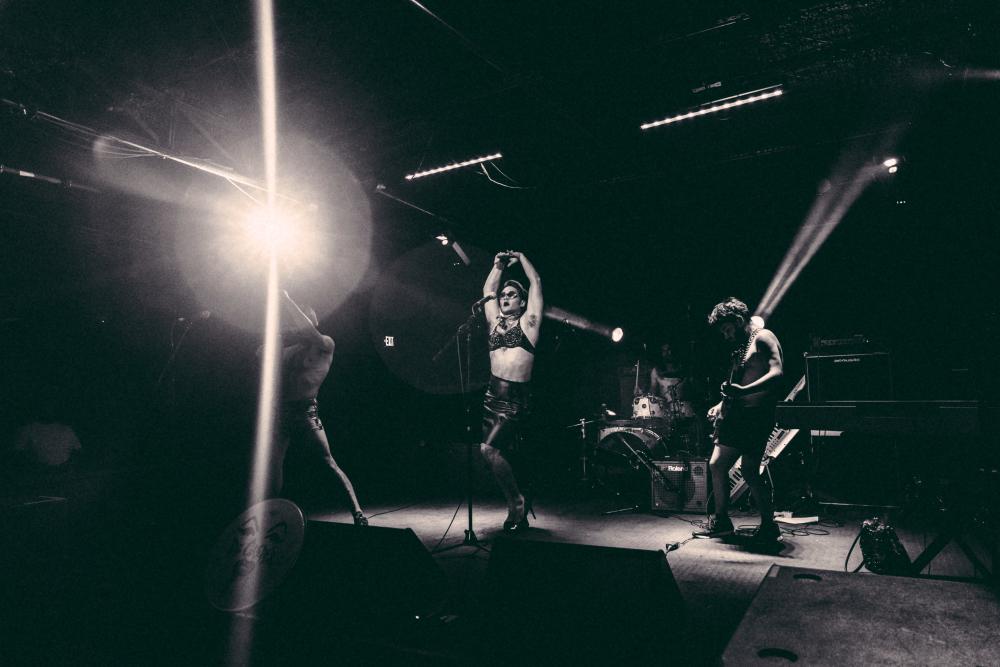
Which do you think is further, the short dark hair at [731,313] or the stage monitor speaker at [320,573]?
the short dark hair at [731,313]

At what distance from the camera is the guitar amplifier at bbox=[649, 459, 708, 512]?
6234 millimetres

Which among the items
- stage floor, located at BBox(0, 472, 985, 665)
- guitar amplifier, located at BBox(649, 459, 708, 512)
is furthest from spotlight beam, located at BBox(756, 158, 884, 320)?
stage floor, located at BBox(0, 472, 985, 665)

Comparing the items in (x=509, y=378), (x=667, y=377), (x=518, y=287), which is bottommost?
(x=667, y=377)

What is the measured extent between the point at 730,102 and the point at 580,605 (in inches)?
192

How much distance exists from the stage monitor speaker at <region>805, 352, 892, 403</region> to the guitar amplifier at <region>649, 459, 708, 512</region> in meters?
1.52

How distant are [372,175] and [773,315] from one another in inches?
261

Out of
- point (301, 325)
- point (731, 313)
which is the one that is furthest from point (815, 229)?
point (301, 325)

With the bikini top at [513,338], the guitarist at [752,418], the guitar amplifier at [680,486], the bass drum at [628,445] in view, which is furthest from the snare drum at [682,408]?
the bikini top at [513,338]

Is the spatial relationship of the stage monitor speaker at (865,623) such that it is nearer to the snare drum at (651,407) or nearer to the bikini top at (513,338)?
the bikini top at (513,338)

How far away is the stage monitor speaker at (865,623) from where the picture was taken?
5.32 feet

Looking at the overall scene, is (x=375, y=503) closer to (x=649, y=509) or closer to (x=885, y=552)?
(x=649, y=509)

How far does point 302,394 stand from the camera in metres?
5.18

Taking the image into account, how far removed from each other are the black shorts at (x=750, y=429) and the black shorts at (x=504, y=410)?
71.9 inches

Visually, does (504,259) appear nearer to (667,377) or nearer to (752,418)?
(752,418)
